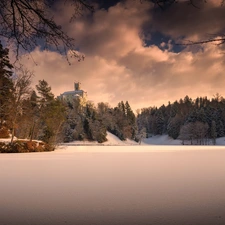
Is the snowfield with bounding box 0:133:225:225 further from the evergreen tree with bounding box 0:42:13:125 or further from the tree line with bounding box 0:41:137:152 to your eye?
the evergreen tree with bounding box 0:42:13:125

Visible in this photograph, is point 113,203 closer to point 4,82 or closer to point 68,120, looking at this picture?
point 4,82

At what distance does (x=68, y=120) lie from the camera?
61.6 m

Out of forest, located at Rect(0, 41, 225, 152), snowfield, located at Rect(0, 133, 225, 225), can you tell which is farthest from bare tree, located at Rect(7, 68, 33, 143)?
snowfield, located at Rect(0, 133, 225, 225)

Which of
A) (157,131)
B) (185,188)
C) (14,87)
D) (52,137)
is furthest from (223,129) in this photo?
(185,188)

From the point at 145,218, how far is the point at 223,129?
7825cm

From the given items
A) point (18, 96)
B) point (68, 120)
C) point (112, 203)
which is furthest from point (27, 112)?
point (68, 120)

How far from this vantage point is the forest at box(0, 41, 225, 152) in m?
25.3

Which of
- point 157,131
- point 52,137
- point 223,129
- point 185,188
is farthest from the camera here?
point 157,131

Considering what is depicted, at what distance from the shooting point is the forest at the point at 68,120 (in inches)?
997

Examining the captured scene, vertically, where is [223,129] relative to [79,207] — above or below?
above

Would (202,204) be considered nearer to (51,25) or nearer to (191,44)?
Result: (191,44)

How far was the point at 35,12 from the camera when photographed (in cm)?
360

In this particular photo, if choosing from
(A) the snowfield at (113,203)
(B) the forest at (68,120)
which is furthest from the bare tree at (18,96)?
(A) the snowfield at (113,203)

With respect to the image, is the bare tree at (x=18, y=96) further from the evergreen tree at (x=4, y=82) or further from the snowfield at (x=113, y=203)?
the snowfield at (x=113, y=203)
